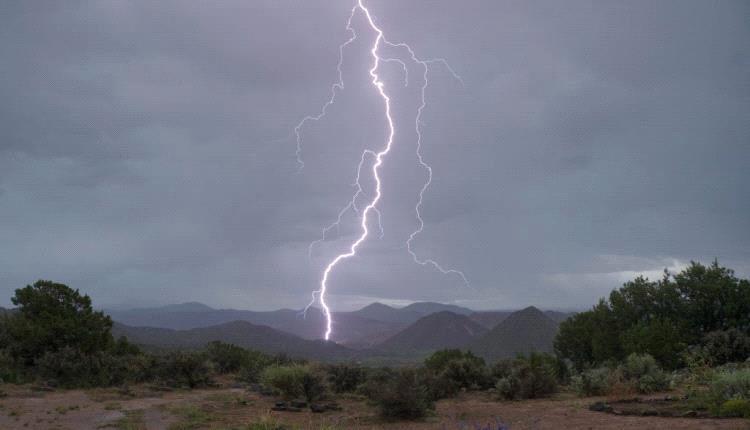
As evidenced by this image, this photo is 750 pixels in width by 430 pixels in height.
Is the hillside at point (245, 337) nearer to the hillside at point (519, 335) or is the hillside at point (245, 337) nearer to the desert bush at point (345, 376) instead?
the hillside at point (519, 335)

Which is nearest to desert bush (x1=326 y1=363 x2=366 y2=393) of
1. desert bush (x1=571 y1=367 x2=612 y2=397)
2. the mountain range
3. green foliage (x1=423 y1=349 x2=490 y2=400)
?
green foliage (x1=423 y1=349 x2=490 y2=400)

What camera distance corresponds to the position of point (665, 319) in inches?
832

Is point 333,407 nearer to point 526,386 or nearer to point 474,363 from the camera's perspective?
point 526,386

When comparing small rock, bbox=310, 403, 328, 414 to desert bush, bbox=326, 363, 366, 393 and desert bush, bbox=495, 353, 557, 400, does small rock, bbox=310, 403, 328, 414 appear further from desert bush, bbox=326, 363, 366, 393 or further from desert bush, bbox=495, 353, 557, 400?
desert bush, bbox=495, 353, 557, 400

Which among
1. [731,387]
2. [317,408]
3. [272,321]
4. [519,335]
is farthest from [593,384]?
[272,321]

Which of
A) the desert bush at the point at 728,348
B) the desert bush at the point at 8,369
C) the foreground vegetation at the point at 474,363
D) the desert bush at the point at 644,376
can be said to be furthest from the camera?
the desert bush at the point at 8,369

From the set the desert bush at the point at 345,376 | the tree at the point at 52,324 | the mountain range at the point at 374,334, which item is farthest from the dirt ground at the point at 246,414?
the mountain range at the point at 374,334

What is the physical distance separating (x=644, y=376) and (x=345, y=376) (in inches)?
342

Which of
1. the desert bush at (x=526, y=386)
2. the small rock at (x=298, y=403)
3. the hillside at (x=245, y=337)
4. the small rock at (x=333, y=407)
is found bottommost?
the small rock at (x=333, y=407)

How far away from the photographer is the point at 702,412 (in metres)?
10.0

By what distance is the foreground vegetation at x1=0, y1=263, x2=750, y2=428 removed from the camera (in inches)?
520

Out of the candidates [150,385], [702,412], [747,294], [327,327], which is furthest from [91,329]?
[747,294]

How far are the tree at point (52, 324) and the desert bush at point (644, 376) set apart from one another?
19.8m

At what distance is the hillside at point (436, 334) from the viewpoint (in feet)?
244
